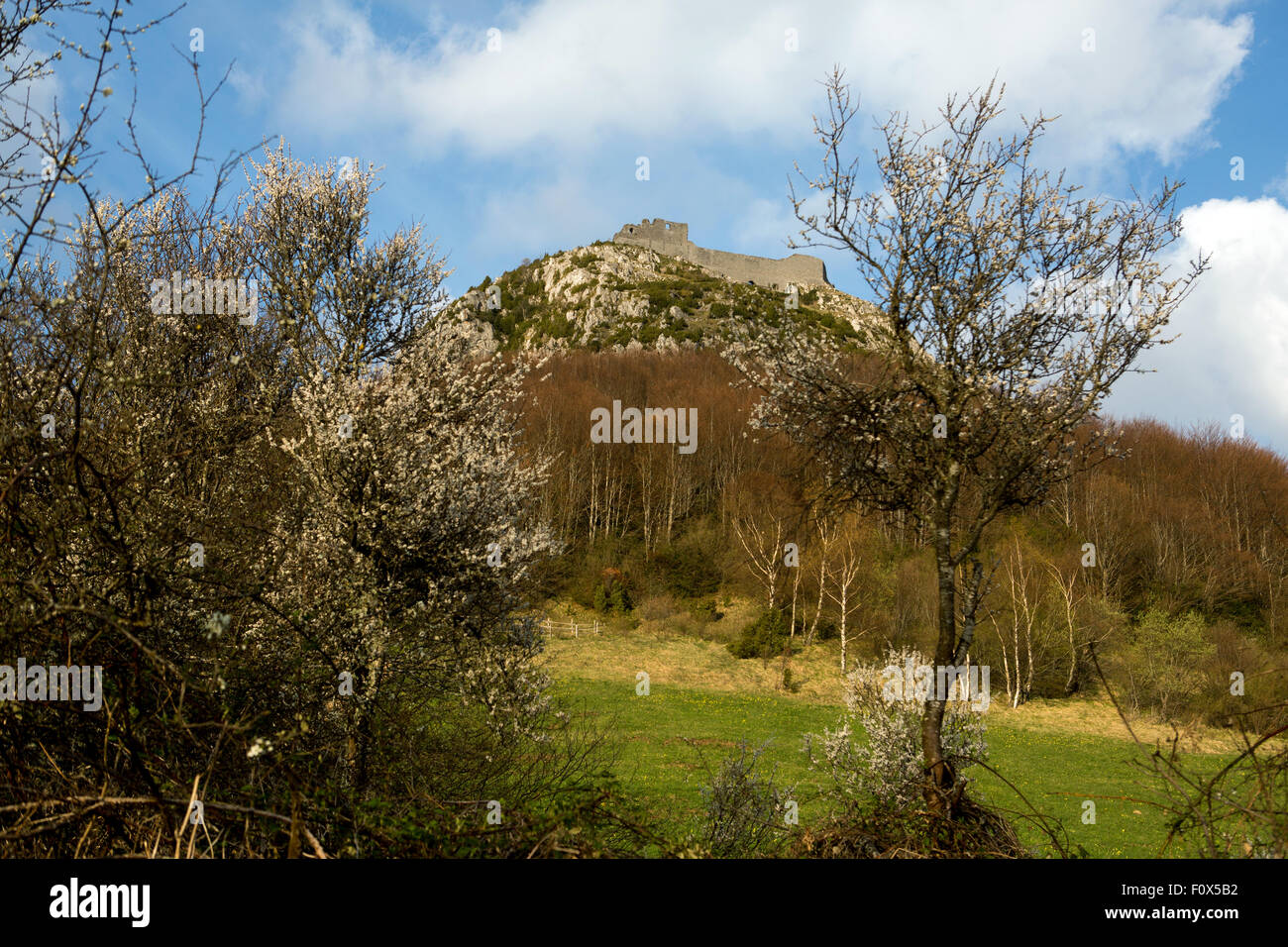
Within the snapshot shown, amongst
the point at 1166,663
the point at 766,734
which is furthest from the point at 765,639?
the point at 1166,663

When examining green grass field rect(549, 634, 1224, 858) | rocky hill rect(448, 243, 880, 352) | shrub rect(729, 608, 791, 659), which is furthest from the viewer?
rocky hill rect(448, 243, 880, 352)

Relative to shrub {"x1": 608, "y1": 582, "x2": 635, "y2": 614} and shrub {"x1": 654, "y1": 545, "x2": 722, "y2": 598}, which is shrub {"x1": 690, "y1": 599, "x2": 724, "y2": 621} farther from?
shrub {"x1": 608, "y1": 582, "x2": 635, "y2": 614}

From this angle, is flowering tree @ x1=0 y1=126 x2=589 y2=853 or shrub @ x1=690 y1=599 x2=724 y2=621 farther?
shrub @ x1=690 y1=599 x2=724 y2=621

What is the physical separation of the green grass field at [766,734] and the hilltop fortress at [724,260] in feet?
256

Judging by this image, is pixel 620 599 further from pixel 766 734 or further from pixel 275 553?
pixel 275 553

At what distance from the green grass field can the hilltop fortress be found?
256 feet

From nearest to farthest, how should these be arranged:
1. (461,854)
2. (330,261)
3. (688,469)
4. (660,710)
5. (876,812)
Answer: (461,854)
(876,812)
(330,261)
(660,710)
(688,469)

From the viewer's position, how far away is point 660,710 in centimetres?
2720

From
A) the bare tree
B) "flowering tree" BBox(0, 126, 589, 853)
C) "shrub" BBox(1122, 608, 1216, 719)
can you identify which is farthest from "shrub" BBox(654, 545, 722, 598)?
"flowering tree" BBox(0, 126, 589, 853)

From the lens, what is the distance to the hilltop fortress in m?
106
